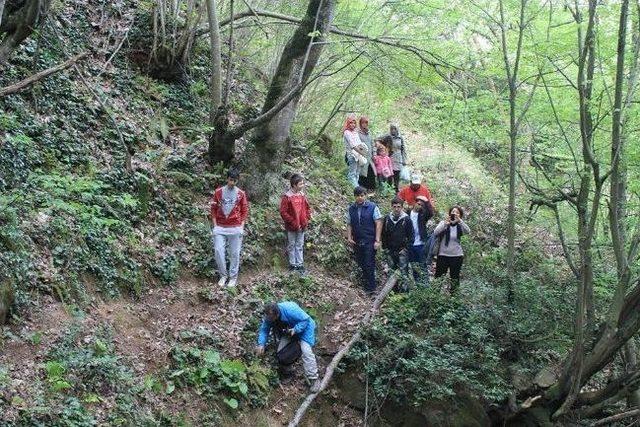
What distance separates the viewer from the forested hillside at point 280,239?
7250 millimetres

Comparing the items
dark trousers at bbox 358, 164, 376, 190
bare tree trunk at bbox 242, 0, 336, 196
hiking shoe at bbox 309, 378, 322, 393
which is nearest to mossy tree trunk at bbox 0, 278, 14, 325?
hiking shoe at bbox 309, 378, 322, 393

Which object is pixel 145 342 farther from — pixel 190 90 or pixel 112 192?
pixel 190 90

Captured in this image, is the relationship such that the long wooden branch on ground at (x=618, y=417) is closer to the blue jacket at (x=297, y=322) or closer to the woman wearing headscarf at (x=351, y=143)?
the blue jacket at (x=297, y=322)

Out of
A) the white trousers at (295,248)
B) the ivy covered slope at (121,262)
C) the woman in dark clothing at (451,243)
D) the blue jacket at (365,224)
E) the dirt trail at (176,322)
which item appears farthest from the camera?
the white trousers at (295,248)

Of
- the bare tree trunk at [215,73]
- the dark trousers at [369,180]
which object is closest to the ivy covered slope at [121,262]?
→ the bare tree trunk at [215,73]

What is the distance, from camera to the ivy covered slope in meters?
6.87

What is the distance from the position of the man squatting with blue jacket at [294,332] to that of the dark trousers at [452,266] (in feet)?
9.81

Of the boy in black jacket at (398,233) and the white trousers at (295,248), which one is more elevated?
the boy in black jacket at (398,233)

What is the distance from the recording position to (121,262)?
8.84m

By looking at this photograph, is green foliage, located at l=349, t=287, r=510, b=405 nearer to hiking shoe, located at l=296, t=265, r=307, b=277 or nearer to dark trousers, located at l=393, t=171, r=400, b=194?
hiking shoe, located at l=296, t=265, r=307, b=277

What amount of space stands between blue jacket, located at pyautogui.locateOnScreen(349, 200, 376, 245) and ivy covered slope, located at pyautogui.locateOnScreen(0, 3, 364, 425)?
1.15 meters

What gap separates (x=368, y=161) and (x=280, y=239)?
13.1 ft

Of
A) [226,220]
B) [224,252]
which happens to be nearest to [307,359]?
[224,252]

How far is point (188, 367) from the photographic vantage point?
8.05 meters
